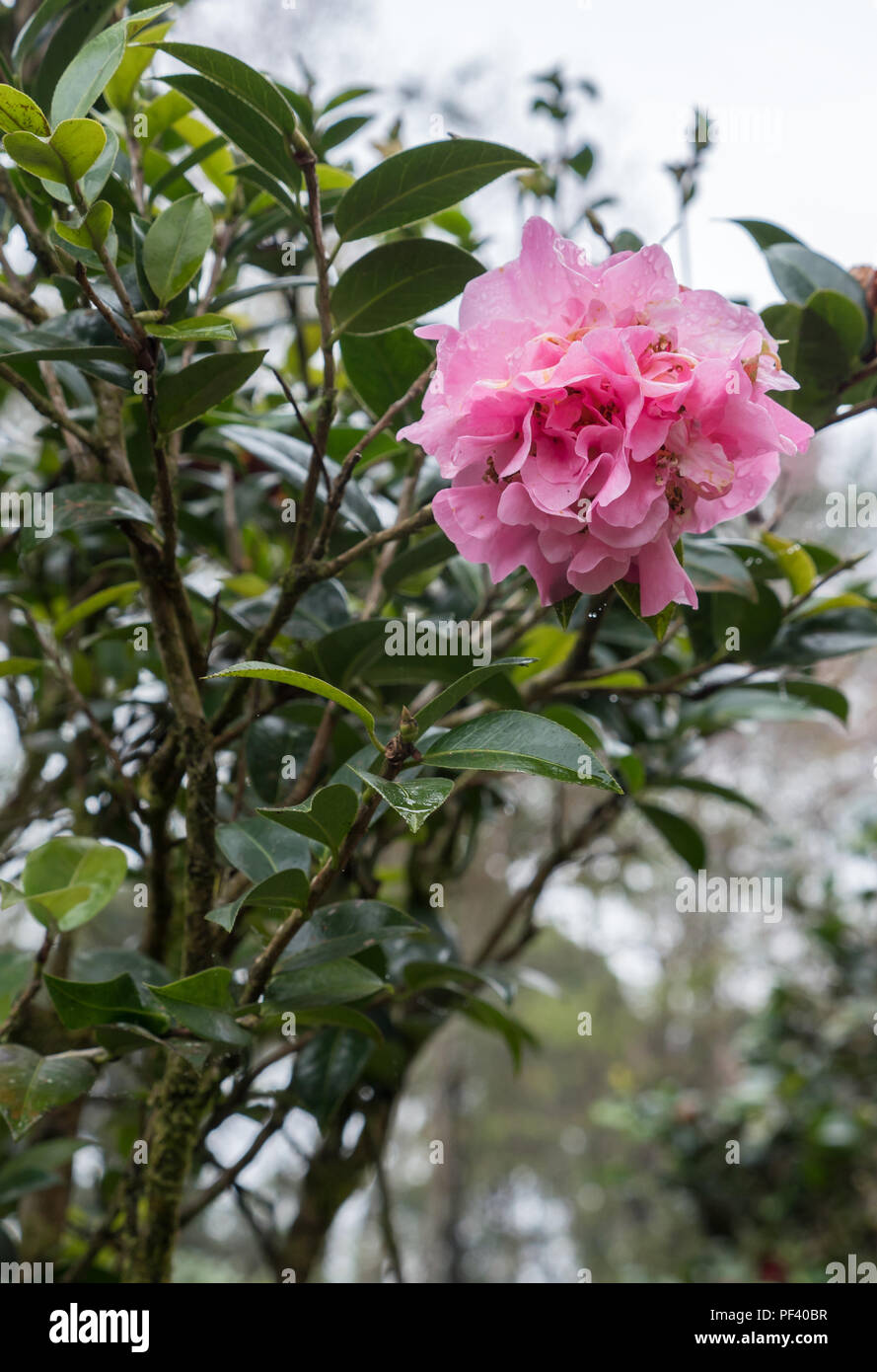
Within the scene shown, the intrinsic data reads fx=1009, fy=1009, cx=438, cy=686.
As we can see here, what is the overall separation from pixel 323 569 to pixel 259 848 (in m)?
0.17

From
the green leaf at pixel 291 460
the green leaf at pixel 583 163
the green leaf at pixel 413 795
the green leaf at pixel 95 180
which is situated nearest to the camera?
the green leaf at pixel 413 795

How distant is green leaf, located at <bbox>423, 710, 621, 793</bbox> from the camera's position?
1.45 ft

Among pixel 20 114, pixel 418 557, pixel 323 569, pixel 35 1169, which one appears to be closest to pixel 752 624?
pixel 418 557

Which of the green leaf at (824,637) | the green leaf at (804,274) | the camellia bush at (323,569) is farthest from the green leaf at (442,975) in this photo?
the green leaf at (804,274)

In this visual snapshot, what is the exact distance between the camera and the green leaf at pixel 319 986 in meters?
0.59

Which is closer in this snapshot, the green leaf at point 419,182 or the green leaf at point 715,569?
the green leaf at point 419,182

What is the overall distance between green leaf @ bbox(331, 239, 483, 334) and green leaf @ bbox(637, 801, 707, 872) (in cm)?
56

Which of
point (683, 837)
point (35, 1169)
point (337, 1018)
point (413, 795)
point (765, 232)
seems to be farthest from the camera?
point (683, 837)

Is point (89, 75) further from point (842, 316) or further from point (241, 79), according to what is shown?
point (842, 316)

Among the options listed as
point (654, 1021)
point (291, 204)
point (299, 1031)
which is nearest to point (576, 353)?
point (291, 204)

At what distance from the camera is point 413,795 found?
0.44 m

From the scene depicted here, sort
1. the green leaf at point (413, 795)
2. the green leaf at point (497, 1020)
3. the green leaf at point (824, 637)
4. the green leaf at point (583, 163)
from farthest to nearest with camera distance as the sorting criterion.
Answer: the green leaf at point (583, 163) < the green leaf at point (497, 1020) < the green leaf at point (824, 637) < the green leaf at point (413, 795)

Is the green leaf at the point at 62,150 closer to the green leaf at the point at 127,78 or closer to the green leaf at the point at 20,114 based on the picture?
the green leaf at the point at 20,114

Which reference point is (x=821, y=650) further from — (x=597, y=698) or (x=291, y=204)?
(x=291, y=204)
